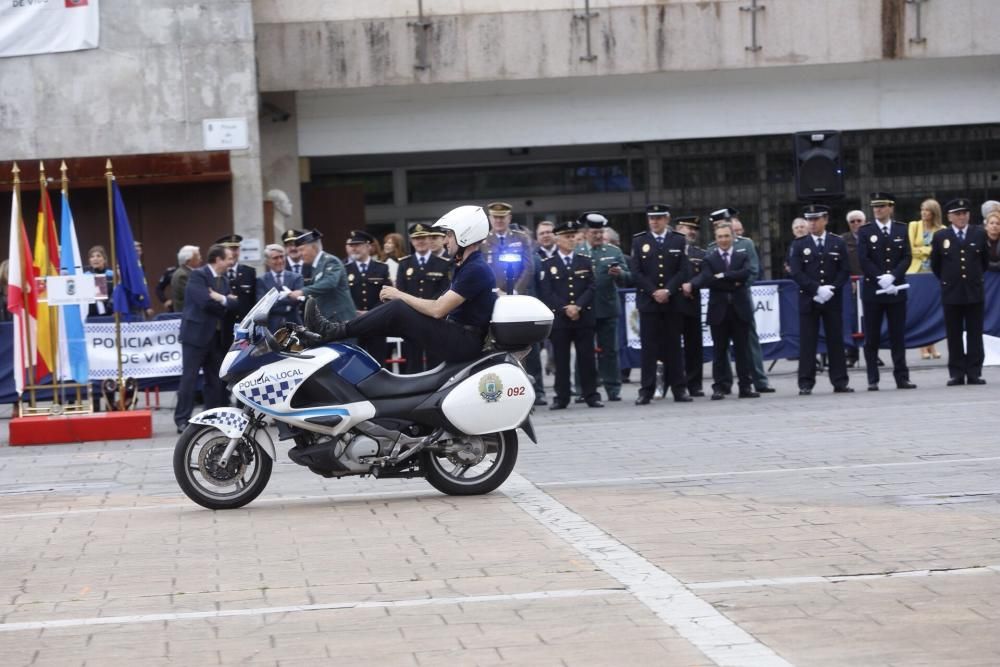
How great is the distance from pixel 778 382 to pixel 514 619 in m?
13.3

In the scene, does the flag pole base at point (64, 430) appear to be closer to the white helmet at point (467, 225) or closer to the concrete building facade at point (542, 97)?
the white helmet at point (467, 225)

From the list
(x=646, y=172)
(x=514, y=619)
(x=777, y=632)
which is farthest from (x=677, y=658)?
(x=646, y=172)

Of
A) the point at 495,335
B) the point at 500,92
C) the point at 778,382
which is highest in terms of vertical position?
the point at 500,92

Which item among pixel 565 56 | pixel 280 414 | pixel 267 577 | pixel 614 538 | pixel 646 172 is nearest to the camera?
pixel 267 577

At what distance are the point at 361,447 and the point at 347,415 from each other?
0.73 feet

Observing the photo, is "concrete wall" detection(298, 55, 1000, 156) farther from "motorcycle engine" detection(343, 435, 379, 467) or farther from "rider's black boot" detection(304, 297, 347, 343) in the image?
"motorcycle engine" detection(343, 435, 379, 467)

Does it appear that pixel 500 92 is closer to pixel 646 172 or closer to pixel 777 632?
pixel 646 172

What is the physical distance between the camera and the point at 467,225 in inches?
416

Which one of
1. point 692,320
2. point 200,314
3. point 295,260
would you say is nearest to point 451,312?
point 200,314

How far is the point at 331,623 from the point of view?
22.0ft

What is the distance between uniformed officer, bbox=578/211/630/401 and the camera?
17.8 meters

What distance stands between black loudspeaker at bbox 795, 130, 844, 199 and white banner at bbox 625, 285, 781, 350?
1510mm

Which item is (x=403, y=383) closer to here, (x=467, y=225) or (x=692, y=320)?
(x=467, y=225)

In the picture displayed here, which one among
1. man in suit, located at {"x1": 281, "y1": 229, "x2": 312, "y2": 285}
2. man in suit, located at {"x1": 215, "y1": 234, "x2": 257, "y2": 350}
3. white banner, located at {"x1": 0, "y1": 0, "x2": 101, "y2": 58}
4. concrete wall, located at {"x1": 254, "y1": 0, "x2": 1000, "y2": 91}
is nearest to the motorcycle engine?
man in suit, located at {"x1": 215, "y1": 234, "x2": 257, "y2": 350}
